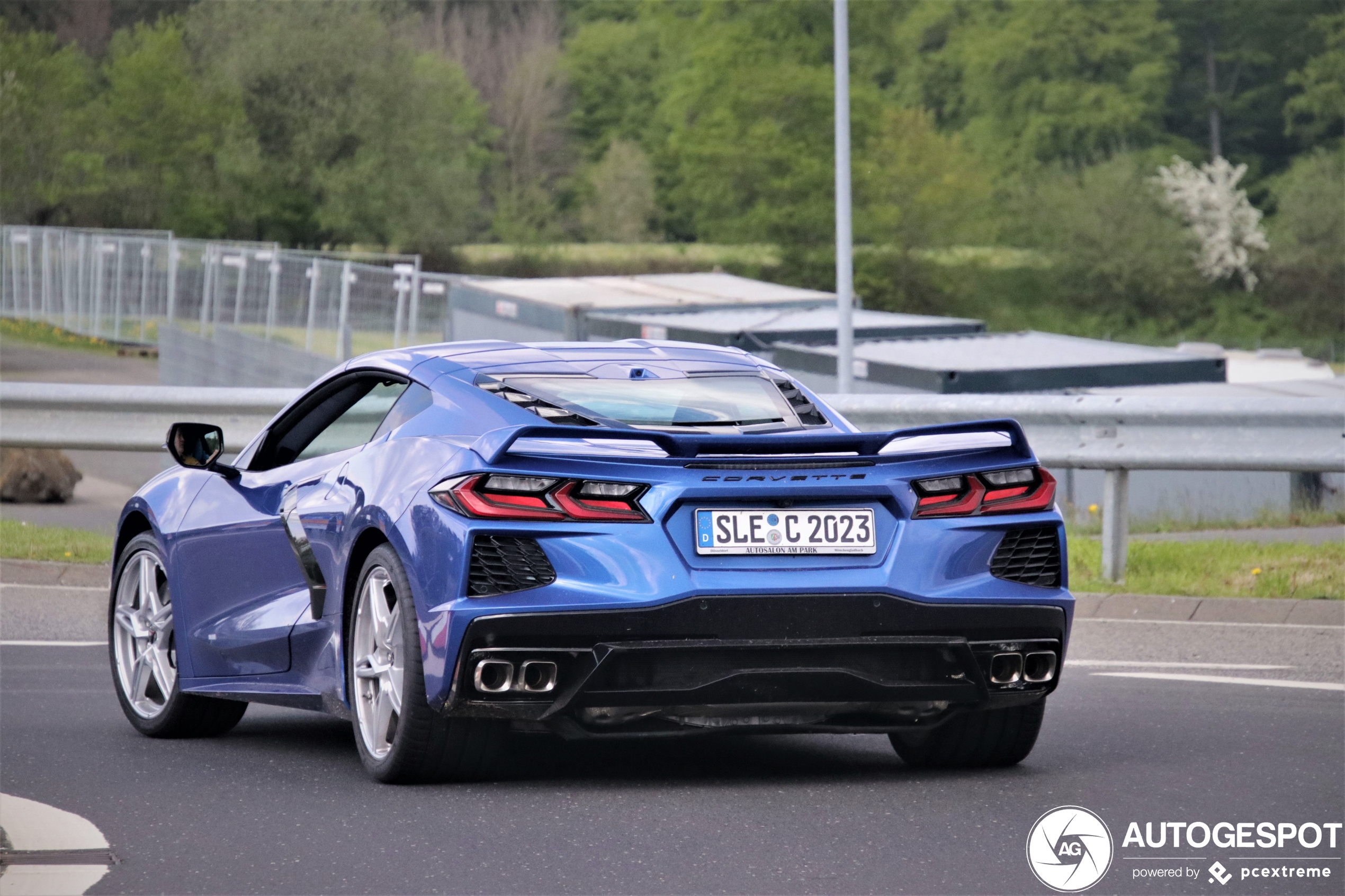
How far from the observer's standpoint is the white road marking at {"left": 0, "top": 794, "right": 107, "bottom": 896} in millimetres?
4434

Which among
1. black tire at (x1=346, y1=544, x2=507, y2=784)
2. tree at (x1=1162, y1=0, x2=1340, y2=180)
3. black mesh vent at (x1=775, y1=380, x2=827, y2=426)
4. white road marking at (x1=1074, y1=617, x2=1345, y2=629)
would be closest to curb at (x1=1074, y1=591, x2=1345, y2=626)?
white road marking at (x1=1074, y1=617, x2=1345, y2=629)

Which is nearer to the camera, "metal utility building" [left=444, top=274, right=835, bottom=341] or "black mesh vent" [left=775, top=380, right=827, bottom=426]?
"black mesh vent" [left=775, top=380, right=827, bottom=426]

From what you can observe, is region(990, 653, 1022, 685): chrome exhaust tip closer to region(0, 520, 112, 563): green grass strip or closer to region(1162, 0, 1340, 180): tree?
region(0, 520, 112, 563): green grass strip

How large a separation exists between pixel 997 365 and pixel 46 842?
21.2 metres

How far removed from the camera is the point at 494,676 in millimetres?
5121

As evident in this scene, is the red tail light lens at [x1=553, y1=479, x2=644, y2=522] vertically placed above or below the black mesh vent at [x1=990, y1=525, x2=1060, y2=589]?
above

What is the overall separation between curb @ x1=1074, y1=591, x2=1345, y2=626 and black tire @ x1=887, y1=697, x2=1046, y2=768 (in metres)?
3.62

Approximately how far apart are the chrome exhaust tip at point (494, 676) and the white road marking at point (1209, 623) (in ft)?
15.7

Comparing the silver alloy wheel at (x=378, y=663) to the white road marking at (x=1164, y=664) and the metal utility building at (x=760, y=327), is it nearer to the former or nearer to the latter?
the white road marking at (x=1164, y=664)

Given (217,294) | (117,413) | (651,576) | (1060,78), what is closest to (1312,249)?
(1060,78)

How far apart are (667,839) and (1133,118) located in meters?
93.0

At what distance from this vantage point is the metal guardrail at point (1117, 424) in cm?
999

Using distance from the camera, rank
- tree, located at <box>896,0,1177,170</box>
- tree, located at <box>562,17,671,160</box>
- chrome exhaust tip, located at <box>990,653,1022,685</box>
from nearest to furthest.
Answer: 1. chrome exhaust tip, located at <box>990,653,1022,685</box>
2. tree, located at <box>896,0,1177,170</box>
3. tree, located at <box>562,17,671,160</box>

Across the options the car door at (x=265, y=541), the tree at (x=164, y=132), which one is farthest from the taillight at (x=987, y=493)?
the tree at (x=164, y=132)
